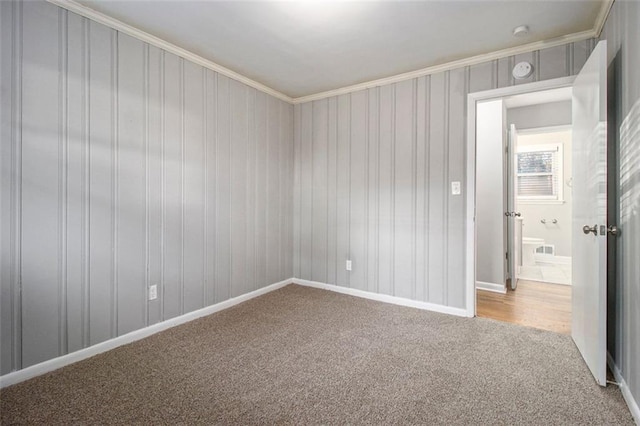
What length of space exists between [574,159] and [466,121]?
0.91m

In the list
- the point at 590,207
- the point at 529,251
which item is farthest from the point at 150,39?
the point at 529,251

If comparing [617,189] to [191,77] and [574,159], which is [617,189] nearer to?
[574,159]

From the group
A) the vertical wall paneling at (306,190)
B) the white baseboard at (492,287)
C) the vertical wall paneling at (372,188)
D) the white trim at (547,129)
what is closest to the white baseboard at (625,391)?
the white baseboard at (492,287)

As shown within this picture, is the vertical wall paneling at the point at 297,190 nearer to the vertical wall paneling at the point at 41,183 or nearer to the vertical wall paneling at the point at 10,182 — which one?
the vertical wall paneling at the point at 41,183

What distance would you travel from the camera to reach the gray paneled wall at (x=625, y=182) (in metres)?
1.64

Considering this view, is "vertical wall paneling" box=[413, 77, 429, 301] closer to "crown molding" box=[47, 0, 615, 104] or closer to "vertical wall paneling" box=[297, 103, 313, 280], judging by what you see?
"crown molding" box=[47, 0, 615, 104]

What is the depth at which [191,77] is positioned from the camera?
285 centimetres

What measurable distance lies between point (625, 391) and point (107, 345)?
3.27 metres

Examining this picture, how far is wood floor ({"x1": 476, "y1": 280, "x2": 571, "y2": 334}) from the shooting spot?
2.90 metres

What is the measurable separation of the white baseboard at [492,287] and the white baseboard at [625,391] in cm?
174

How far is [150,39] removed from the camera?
251cm

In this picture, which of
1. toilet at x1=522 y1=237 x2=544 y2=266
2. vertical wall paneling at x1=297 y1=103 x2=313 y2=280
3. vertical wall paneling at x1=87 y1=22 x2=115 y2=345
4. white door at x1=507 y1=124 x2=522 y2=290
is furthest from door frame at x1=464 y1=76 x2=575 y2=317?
toilet at x1=522 y1=237 x2=544 y2=266

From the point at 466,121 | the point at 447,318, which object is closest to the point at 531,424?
the point at 447,318

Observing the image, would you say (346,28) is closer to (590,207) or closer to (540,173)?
(590,207)
